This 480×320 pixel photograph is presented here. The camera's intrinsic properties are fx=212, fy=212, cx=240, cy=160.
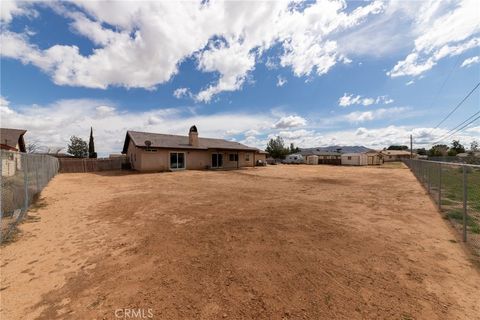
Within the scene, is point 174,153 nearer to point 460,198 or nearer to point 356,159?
point 460,198

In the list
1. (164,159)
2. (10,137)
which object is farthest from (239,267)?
(10,137)

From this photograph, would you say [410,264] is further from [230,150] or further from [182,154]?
[230,150]

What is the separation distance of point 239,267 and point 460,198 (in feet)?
31.2

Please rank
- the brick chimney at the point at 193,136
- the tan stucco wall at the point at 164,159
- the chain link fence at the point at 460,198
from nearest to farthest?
the chain link fence at the point at 460,198 → the tan stucco wall at the point at 164,159 → the brick chimney at the point at 193,136

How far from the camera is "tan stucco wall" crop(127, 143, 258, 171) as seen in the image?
68.8 feet

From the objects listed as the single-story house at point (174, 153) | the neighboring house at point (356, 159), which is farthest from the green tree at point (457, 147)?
the single-story house at point (174, 153)

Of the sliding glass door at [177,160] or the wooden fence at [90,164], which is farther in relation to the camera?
the sliding glass door at [177,160]

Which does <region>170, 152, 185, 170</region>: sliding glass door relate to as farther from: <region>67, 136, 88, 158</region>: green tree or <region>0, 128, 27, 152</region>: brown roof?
<region>67, 136, 88, 158</region>: green tree

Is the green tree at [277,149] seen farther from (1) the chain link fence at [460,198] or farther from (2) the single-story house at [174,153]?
(1) the chain link fence at [460,198]

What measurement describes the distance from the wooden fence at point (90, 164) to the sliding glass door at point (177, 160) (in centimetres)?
602

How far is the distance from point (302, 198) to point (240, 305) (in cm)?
693

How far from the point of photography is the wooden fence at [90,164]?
2214 cm

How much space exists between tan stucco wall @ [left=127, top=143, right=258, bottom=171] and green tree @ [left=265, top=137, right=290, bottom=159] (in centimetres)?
3142

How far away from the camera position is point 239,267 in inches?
143
